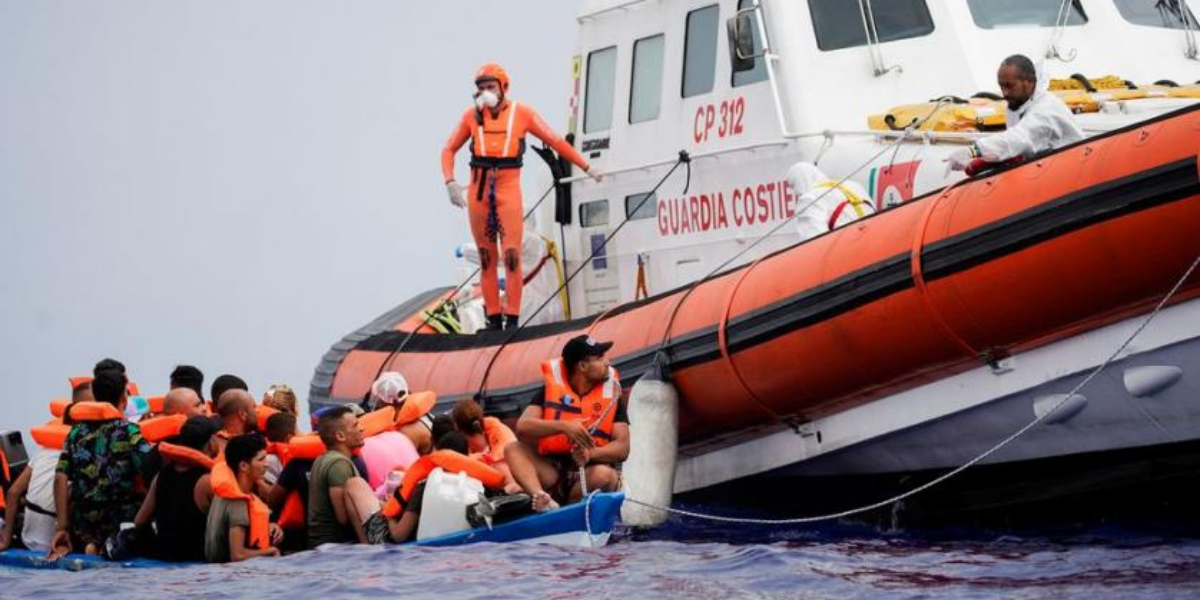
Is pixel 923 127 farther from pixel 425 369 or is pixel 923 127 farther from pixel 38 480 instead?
pixel 38 480

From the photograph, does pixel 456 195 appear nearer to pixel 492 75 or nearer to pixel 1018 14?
pixel 492 75

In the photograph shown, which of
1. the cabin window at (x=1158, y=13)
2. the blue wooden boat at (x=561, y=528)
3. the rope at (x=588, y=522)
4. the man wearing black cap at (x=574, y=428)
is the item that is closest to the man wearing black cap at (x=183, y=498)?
the blue wooden boat at (x=561, y=528)

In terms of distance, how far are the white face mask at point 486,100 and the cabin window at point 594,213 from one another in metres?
0.78

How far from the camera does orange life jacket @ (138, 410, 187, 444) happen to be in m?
9.30

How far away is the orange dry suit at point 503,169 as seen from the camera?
11234mm

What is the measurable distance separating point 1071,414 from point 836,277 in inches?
42.2

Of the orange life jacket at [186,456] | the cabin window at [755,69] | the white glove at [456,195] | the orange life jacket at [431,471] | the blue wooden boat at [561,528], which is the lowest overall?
the blue wooden boat at [561,528]

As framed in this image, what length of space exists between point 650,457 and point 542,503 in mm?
525

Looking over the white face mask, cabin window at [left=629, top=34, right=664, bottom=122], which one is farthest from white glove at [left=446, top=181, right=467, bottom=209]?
cabin window at [left=629, top=34, right=664, bottom=122]

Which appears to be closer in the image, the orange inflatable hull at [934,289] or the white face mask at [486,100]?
the orange inflatable hull at [934,289]

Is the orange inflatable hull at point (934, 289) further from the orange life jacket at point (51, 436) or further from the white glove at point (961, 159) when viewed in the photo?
the orange life jacket at point (51, 436)

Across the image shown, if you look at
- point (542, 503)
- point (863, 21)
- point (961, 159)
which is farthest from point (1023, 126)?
point (542, 503)

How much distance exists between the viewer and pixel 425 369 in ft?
36.6

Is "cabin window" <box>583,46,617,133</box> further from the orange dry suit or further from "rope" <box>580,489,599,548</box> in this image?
"rope" <box>580,489,599,548</box>
